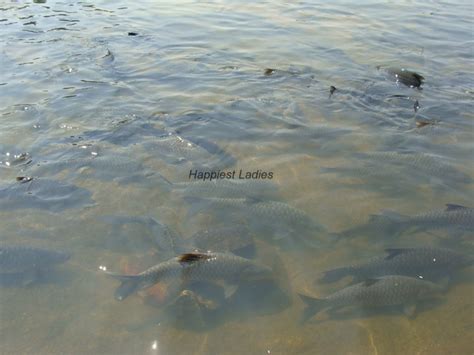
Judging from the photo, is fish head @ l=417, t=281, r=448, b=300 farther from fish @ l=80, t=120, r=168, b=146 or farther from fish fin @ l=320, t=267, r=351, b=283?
fish @ l=80, t=120, r=168, b=146

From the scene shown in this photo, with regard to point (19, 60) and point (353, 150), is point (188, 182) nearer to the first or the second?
point (353, 150)

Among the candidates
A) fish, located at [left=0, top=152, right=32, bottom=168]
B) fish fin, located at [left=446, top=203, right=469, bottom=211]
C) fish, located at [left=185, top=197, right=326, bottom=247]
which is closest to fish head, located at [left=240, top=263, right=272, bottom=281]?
fish, located at [left=185, top=197, right=326, bottom=247]

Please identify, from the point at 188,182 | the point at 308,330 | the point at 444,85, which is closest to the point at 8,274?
the point at 188,182

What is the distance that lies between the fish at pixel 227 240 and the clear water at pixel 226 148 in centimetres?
17

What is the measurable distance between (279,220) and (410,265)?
143 cm

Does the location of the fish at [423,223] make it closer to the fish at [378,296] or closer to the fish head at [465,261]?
the fish head at [465,261]

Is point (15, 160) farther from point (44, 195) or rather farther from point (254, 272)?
point (254, 272)

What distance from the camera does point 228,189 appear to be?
5.29 m

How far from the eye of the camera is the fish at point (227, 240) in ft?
14.5

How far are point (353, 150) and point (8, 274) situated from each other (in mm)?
4793

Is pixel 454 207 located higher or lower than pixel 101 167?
higher

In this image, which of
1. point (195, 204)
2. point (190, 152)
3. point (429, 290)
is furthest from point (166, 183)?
point (429, 290)

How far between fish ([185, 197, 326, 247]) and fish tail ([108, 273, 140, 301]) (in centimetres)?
124

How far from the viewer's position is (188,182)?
18.3 feet
